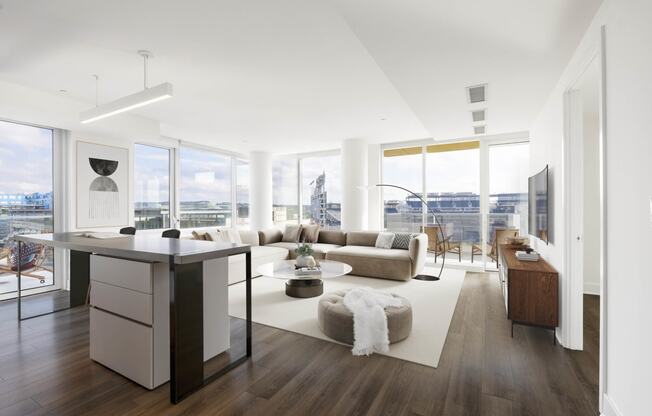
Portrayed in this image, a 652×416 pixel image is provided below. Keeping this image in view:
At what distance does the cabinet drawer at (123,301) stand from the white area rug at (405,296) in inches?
54.9

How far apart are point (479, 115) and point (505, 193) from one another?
232 centimetres

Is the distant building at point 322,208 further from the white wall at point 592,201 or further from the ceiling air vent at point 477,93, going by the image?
the white wall at point 592,201

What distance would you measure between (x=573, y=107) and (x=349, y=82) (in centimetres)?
219

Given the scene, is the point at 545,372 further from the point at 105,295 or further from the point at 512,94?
the point at 105,295

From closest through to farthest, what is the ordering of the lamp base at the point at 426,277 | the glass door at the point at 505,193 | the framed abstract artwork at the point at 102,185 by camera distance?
1. the framed abstract artwork at the point at 102,185
2. the lamp base at the point at 426,277
3. the glass door at the point at 505,193

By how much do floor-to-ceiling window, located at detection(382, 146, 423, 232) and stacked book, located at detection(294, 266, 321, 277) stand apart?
Answer: 10.7ft

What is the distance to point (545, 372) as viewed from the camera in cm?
230

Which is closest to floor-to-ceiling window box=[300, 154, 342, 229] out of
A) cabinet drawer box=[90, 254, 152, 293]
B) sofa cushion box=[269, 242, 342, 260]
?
sofa cushion box=[269, 242, 342, 260]

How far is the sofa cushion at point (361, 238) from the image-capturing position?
245 inches

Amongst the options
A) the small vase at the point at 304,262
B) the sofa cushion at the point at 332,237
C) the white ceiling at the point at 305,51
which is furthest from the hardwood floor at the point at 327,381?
the sofa cushion at the point at 332,237

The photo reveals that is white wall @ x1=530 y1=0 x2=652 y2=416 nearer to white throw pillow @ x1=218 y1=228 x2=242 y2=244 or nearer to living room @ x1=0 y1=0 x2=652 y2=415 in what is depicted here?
living room @ x1=0 y1=0 x2=652 y2=415

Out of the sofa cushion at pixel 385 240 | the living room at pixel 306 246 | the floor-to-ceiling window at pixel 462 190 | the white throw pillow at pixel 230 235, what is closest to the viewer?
the living room at pixel 306 246

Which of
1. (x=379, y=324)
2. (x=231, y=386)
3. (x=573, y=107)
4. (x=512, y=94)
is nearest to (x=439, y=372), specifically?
(x=379, y=324)

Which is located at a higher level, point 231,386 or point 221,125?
point 221,125
